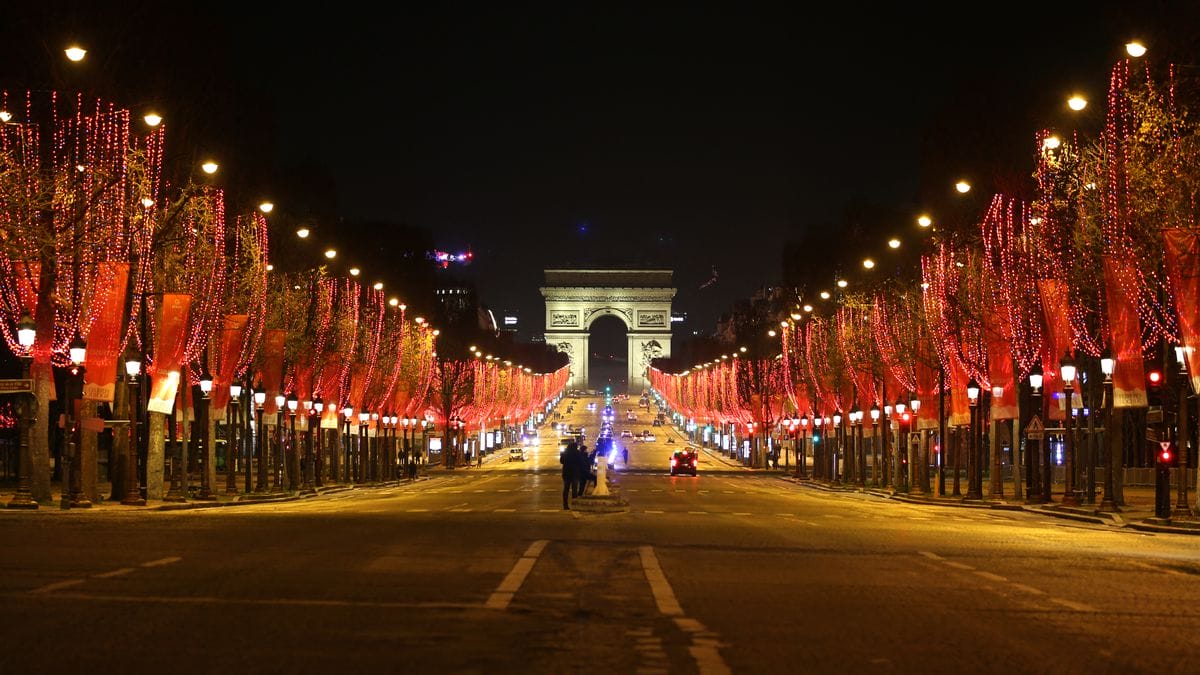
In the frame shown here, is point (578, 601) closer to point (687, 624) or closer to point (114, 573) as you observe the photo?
point (687, 624)

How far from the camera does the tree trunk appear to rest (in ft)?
144

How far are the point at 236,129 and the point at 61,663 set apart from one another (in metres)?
45.1

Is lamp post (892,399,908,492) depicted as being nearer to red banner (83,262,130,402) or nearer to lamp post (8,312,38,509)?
red banner (83,262,130,402)

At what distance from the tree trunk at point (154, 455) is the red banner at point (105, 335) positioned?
22.8 feet

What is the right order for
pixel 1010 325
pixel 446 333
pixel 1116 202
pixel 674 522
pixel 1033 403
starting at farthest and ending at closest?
pixel 446 333, pixel 1033 403, pixel 1010 325, pixel 1116 202, pixel 674 522

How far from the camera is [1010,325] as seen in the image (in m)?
47.0

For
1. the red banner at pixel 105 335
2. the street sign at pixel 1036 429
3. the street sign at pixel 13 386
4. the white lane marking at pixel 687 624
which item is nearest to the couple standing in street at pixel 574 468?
the red banner at pixel 105 335

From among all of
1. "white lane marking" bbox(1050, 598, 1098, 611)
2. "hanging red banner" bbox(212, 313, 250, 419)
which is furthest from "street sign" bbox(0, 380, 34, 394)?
"white lane marking" bbox(1050, 598, 1098, 611)

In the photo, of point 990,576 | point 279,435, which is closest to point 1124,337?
point 990,576

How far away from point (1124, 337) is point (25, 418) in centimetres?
2469

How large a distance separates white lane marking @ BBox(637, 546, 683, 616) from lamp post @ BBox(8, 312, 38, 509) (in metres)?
18.5

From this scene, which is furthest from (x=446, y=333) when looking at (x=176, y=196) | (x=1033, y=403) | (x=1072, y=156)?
(x=1072, y=156)

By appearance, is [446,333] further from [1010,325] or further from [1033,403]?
[1010,325]

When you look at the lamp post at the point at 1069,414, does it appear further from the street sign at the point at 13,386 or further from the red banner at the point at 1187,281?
the street sign at the point at 13,386
